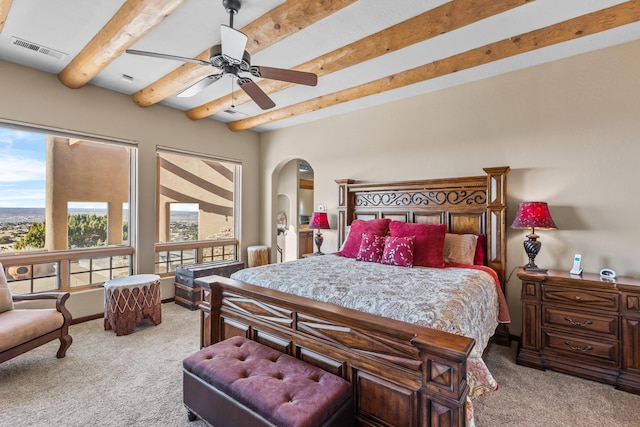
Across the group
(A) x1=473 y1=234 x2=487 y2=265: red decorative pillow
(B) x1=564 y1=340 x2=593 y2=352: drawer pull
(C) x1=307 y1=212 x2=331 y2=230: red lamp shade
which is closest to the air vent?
(C) x1=307 y1=212 x2=331 y2=230: red lamp shade

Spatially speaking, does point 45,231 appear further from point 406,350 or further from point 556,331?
point 556,331

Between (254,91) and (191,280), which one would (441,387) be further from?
(191,280)

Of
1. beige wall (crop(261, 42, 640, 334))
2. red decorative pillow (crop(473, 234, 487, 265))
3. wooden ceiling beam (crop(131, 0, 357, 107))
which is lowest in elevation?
red decorative pillow (crop(473, 234, 487, 265))

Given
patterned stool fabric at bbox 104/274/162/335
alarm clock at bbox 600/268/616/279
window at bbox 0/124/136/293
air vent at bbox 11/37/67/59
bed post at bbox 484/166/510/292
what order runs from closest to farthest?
alarm clock at bbox 600/268/616/279
air vent at bbox 11/37/67/59
bed post at bbox 484/166/510/292
patterned stool fabric at bbox 104/274/162/335
window at bbox 0/124/136/293

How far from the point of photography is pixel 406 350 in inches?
60.0

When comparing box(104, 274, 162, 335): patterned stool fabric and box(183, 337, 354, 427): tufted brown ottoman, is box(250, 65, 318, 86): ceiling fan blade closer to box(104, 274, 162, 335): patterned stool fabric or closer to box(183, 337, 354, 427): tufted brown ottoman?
box(183, 337, 354, 427): tufted brown ottoman

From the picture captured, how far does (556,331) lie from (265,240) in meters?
4.52

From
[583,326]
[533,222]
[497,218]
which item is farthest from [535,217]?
[583,326]

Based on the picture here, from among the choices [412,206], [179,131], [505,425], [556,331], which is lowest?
[505,425]

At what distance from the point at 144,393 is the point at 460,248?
126 inches

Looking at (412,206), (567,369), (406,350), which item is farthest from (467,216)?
(406,350)

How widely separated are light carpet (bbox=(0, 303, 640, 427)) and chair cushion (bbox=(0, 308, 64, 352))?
325 mm

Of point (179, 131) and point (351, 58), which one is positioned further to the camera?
point (179, 131)

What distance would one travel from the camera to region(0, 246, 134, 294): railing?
10.9ft
